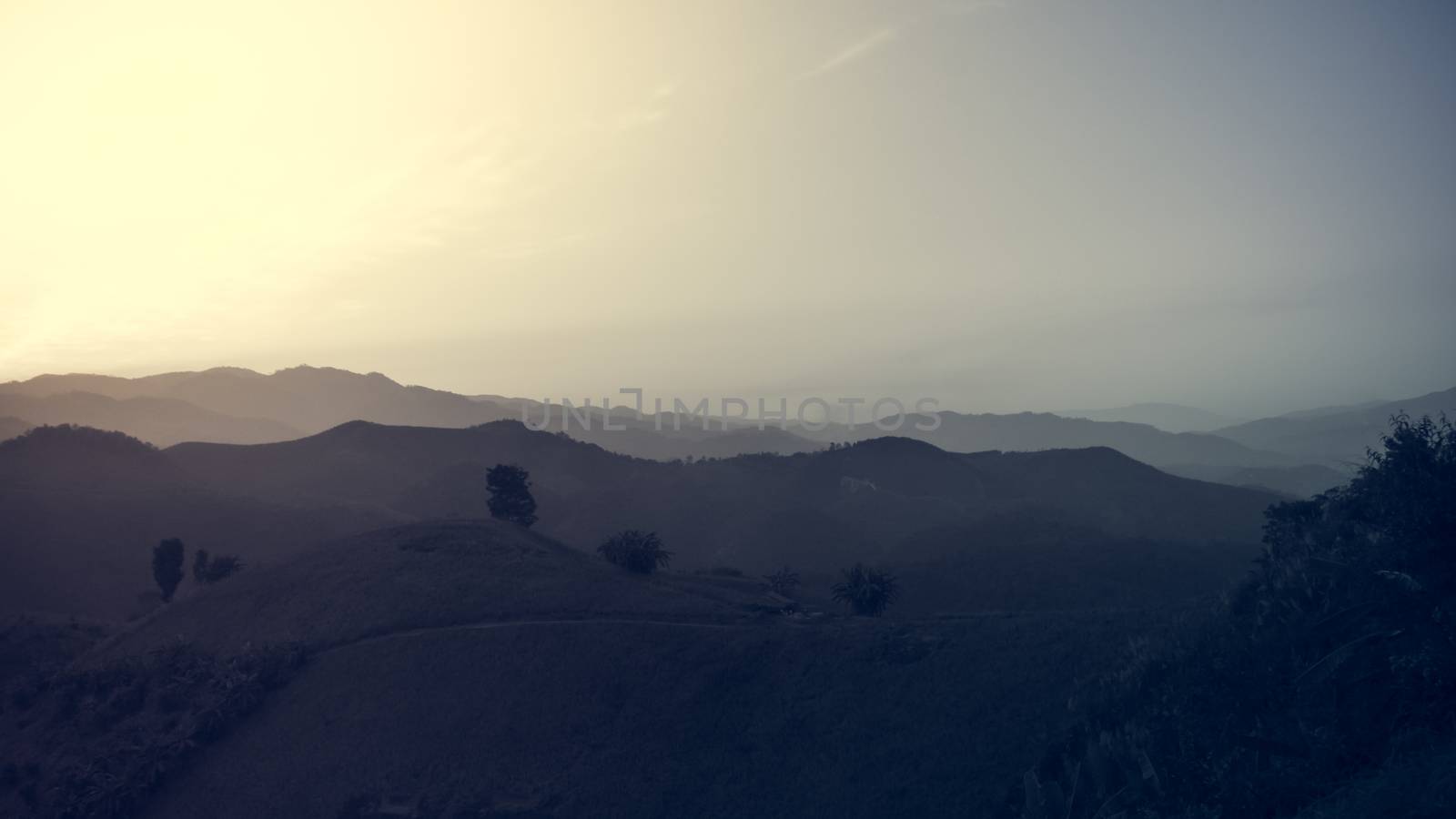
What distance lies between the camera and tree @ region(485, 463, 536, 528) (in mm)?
70250

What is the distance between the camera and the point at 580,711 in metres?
35.8

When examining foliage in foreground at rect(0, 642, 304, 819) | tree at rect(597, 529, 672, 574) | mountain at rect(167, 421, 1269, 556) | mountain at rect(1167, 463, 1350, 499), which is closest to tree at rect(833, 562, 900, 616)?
tree at rect(597, 529, 672, 574)

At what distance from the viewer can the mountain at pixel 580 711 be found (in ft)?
101

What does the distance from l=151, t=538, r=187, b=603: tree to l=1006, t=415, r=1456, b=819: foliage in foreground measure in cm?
6410

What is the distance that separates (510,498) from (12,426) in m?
178

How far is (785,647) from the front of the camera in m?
39.2

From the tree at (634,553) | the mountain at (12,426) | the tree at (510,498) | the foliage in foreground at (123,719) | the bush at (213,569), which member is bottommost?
the foliage in foreground at (123,719)

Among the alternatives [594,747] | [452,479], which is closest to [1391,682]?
[594,747]

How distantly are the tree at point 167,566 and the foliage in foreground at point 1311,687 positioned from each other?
64099 mm

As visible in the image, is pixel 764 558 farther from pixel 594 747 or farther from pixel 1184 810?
pixel 1184 810

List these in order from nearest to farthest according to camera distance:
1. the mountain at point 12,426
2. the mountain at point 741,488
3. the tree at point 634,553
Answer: the tree at point 634,553 < the mountain at point 741,488 < the mountain at point 12,426

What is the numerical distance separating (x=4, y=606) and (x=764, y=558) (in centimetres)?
6359

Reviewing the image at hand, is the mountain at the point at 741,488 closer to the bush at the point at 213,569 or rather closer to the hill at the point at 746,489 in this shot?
the hill at the point at 746,489

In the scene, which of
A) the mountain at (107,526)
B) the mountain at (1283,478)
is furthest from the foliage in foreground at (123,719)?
the mountain at (1283,478)
